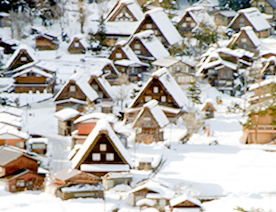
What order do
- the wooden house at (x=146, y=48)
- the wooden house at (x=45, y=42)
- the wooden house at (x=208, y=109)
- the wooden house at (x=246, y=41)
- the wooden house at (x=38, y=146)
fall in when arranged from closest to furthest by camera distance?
the wooden house at (x=38, y=146) → the wooden house at (x=208, y=109) → the wooden house at (x=146, y=48) → the wooden house at (x=246, y=41) → the wooden house at (x=45, y=42)

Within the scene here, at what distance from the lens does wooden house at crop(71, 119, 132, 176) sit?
35.3 meters

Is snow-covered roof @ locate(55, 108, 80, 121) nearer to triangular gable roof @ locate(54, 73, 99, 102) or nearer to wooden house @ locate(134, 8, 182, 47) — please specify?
triangular gable roof @ locate(54, 73, 99, 102)

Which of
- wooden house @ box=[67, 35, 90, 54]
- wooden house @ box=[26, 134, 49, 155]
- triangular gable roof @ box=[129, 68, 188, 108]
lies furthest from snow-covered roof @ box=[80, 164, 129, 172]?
wooden house @ box=[67, 35, 90, 54]

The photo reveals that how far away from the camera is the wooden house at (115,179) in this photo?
113 ft

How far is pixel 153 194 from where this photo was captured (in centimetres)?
3123

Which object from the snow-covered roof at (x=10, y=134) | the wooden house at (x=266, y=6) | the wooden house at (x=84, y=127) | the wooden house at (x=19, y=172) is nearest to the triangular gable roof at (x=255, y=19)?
the wooden house at (x=266, y=6)

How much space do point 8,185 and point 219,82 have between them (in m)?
24.8

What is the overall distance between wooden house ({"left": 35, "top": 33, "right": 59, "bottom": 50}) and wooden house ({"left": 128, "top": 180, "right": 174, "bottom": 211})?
32560 millimetres

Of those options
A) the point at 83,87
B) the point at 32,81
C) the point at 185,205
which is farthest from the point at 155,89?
the point at 185,205

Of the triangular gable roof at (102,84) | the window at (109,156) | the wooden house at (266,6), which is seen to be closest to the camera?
the window at (109,156)

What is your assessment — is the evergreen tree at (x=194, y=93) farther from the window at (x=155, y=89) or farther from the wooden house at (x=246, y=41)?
the wooden house at (x=246, y=41)

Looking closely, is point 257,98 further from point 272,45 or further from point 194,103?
point 272,45

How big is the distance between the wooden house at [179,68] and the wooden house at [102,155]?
19.3 metres

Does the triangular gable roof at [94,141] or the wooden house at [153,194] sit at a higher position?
the triangular gable roof at [94,141]
